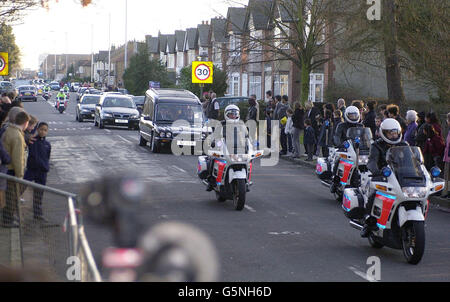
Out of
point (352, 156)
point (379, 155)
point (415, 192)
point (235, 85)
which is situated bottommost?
point (415, 192)

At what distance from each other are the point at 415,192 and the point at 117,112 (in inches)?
1099

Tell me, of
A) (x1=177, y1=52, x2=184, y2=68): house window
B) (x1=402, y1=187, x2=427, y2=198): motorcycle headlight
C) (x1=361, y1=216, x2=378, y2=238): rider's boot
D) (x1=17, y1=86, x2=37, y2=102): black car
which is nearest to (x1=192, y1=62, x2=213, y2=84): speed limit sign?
(x1=361, y1=216, x2=378, y2=238): rider's boot

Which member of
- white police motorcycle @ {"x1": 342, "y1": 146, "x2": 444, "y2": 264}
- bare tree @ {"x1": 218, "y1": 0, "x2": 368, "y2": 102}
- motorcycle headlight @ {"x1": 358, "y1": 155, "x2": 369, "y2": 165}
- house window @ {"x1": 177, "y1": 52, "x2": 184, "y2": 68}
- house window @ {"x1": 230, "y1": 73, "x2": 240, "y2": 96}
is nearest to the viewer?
white police motorcycle @ {"x1": 342, "y1": 146, "x2": 444, "y2": 264}

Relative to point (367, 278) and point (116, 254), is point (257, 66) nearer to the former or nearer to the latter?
point (367, 278)

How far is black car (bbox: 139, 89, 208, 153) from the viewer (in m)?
24.7

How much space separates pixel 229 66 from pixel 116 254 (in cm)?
2945

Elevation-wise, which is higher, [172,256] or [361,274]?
[172,256]

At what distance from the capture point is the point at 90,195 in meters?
3.82

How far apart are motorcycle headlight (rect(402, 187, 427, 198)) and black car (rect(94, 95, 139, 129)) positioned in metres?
27.8

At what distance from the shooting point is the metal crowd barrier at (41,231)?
5852 mm

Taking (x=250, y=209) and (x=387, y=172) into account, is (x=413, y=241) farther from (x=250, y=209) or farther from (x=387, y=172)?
(x=250, y=209)

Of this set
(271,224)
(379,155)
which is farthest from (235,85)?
(379,155)

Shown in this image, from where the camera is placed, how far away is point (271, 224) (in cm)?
1223

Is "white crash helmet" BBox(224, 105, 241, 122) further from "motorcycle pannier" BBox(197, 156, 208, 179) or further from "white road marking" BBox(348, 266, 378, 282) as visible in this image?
"white road marking" BBox(348, 266, 378, 282)
